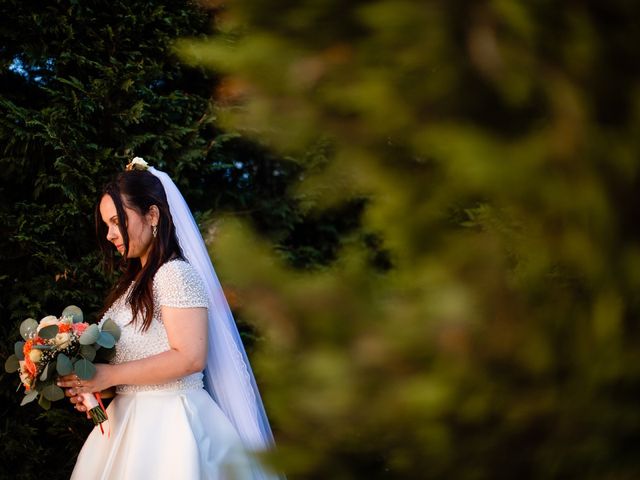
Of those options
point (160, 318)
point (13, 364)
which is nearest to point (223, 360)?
point (160, 318)

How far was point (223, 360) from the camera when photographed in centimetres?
345

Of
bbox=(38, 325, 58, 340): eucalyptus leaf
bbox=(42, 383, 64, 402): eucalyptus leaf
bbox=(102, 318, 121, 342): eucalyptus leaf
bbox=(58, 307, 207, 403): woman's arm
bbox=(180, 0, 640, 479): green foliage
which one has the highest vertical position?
bbox=(180, 0, 640, 479): green foliage

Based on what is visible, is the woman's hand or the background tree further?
the background tree

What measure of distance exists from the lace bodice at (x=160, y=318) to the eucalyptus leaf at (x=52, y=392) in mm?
280

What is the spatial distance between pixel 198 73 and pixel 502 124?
5220 millimetres

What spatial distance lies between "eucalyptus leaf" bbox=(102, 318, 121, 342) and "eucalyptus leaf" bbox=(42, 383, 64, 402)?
1.07ft

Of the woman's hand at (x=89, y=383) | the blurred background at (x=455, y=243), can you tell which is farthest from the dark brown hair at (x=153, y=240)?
the blurred background at (x=455, y=243)

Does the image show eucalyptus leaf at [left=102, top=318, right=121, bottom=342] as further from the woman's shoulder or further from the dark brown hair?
the woman's shoulder

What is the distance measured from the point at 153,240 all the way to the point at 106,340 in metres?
0.52

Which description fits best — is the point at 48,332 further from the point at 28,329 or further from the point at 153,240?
the point at 153,240

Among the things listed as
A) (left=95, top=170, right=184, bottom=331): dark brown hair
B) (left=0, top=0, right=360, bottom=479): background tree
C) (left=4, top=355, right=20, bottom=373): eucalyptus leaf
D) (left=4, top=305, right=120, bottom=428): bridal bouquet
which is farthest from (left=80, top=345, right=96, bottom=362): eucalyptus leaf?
(left=0, top=0, right=360, bottom=479): background tree

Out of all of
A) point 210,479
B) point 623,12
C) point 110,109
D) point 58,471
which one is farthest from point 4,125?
point 623,12

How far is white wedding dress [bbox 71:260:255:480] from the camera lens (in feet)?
10.1

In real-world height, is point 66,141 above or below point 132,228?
above
